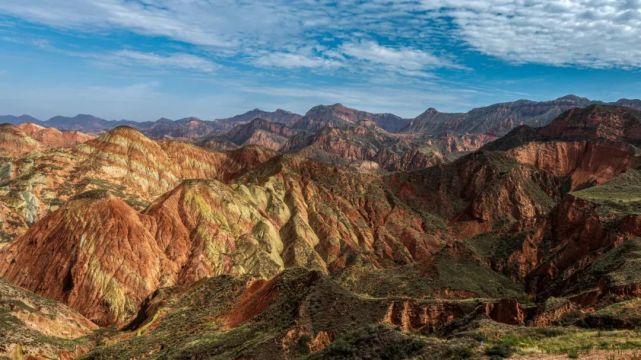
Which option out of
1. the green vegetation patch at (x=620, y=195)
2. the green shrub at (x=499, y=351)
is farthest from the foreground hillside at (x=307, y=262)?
the green vegetation patch at (x=620, y=195)

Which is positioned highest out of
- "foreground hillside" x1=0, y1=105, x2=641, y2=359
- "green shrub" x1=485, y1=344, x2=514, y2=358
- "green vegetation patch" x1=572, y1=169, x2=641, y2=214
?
"green vegetation patch" x1=572, y1=169, x2=641, y2=214

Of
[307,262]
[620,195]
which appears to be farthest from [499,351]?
[620,195]

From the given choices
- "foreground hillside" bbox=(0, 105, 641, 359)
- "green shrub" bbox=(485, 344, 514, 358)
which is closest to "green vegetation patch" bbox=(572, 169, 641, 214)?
"foreground hillside" bbox=(0, 105, 641, 359)

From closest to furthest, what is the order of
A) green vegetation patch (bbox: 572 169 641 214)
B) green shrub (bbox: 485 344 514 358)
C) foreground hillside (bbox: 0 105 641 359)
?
1. green shrub (bbox: 485 344 514 358)
2. foreground hillside (bbox: 0 105 641 359)
3. green vegetation patch (bbox: 572 169 641 214)

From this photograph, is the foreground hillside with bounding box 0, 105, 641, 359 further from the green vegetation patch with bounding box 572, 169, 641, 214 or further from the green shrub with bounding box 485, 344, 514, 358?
the green vegetation patch with bounding box 572, 169, 641, 214

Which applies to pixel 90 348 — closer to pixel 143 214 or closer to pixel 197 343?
pixel 197 343

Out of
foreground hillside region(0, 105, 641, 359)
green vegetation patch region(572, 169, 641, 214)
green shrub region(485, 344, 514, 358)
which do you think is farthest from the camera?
green vegetation patch region(572, 169, 641, 214)

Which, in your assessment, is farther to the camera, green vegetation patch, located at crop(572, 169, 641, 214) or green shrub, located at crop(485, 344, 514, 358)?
green vegetation patch, located at crop(572, 169, 641, 214)

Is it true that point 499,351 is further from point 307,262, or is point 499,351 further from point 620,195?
point 620,195

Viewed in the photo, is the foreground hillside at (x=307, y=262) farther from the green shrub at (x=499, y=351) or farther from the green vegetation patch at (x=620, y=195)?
the green vegetation patch at (x=620, y=195)
